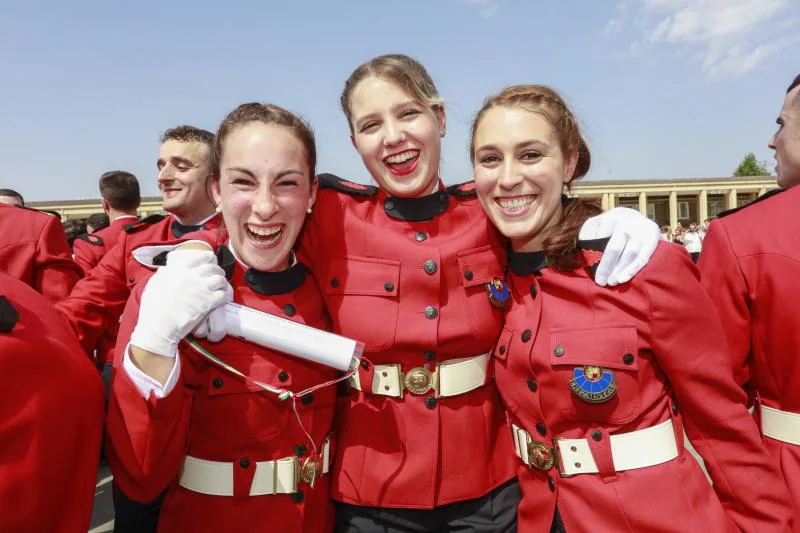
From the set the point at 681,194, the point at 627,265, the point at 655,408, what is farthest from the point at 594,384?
the point at 681,194

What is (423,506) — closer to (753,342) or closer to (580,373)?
(580,373)

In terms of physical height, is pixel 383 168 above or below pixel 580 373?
above

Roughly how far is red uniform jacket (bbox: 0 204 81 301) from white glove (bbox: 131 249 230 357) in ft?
5.68

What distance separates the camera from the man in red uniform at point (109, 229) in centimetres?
446

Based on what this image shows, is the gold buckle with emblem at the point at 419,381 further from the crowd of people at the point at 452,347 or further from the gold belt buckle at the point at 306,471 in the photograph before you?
the gold belt buckle at the point at 306,471

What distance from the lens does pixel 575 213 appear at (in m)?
2.39

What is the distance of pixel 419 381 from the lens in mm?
2336

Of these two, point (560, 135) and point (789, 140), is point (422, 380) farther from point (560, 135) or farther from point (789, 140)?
point (789, 140)

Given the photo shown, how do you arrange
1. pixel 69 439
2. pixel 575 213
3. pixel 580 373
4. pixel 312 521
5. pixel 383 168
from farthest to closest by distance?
pixel 383 168 → pixel 575 213 → pixel 312 521 → pixel 580 373 → pixel 69 439

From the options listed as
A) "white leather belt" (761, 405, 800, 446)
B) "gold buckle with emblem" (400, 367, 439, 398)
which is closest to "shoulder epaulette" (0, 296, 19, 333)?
"gold buckle with emblem" (400, 367, 439, 398)

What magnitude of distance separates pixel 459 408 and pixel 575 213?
94 cm

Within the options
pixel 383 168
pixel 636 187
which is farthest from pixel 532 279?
pixel 636 187

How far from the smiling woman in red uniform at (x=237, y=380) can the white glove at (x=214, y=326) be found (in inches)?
0.9

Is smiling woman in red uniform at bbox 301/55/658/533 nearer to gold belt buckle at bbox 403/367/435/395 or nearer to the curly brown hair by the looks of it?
gold belt buckle at bbox 403/367/435/395
